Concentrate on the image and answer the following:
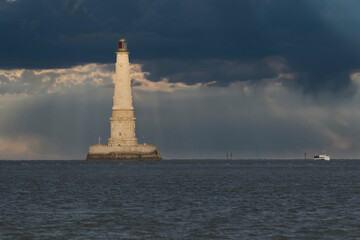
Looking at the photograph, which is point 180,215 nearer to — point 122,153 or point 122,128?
point 122,128

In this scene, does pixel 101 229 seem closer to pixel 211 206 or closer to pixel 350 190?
pixel 211 206

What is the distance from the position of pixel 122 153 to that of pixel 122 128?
7652 mm

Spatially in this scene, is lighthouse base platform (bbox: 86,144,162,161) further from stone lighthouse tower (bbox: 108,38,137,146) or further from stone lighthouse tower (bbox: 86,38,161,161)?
stone lighthouse tower (bbox: 108,38,137,146)

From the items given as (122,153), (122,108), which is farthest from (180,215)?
(122,153)

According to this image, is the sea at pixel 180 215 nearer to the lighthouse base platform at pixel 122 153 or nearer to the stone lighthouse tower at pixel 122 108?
the stone lighthouse tower at pixel 122 108

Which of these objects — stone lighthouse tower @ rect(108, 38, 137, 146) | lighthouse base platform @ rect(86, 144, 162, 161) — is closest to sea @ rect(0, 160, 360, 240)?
stone lighthouse tower @ rect(108, 38, 137, 146)

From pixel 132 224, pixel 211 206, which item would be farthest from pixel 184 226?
pixel 211 206

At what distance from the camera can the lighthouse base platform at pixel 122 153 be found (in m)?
191

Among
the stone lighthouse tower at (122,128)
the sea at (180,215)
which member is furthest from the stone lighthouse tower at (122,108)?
the sea at (180,215)

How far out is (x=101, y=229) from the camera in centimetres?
3975

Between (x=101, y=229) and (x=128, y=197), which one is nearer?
(x=101, y=229)

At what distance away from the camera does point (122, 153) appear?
191m

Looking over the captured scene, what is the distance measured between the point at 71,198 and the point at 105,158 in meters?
134

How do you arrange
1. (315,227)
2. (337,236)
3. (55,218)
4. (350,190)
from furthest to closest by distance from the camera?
1. (350,190)
2. (55,218)
3. (315,227)
4. (337,236)
